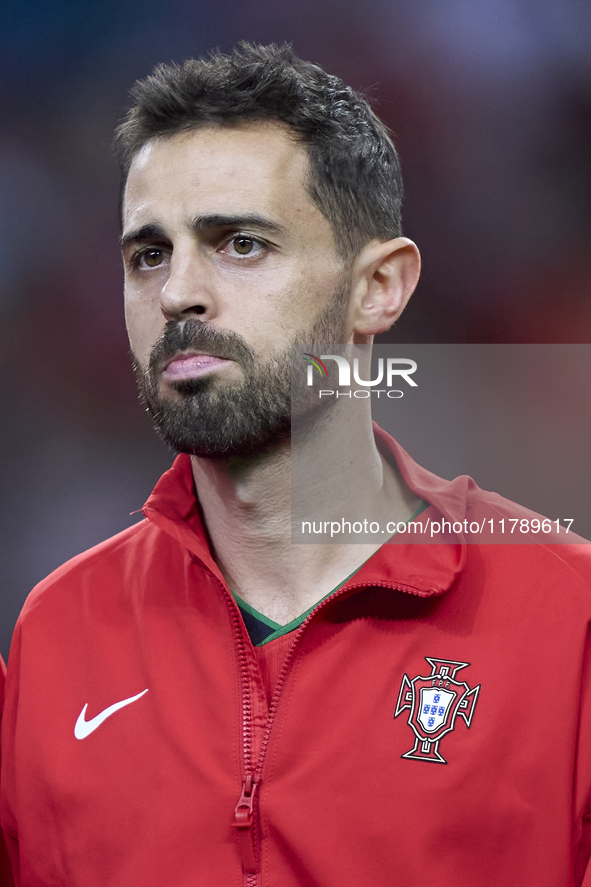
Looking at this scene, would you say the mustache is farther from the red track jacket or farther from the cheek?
the red track jacket

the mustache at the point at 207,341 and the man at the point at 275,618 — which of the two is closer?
the man at the point at 275,618

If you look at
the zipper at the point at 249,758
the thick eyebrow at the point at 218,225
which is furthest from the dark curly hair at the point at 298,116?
the zipper at the point at 249,758

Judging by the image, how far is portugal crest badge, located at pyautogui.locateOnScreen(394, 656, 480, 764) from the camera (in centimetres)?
132

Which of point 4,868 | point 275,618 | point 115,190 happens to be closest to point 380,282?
point 275,618

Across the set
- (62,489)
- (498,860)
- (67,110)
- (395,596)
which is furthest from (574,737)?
(67,110)

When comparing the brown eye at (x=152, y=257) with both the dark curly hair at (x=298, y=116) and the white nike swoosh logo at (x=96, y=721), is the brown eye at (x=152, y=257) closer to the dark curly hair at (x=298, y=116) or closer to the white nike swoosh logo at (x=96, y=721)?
the dark curly hair at (x=298, y=116)

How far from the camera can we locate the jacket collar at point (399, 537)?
1388 mm

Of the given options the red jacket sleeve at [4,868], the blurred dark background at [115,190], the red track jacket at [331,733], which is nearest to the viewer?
the red track jacket at [331,733]

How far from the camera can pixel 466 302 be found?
2529 millimetres

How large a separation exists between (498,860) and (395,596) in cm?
43

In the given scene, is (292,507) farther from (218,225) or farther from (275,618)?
(218,225)

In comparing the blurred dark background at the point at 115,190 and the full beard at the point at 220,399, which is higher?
the blurred dark background at the point at 115,190

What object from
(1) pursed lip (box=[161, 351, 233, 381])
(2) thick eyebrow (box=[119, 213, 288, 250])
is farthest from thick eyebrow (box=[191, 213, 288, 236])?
(1) pursed lip (box=[161, 351, 233, 381])

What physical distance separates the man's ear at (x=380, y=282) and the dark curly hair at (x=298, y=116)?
39 millimetres
